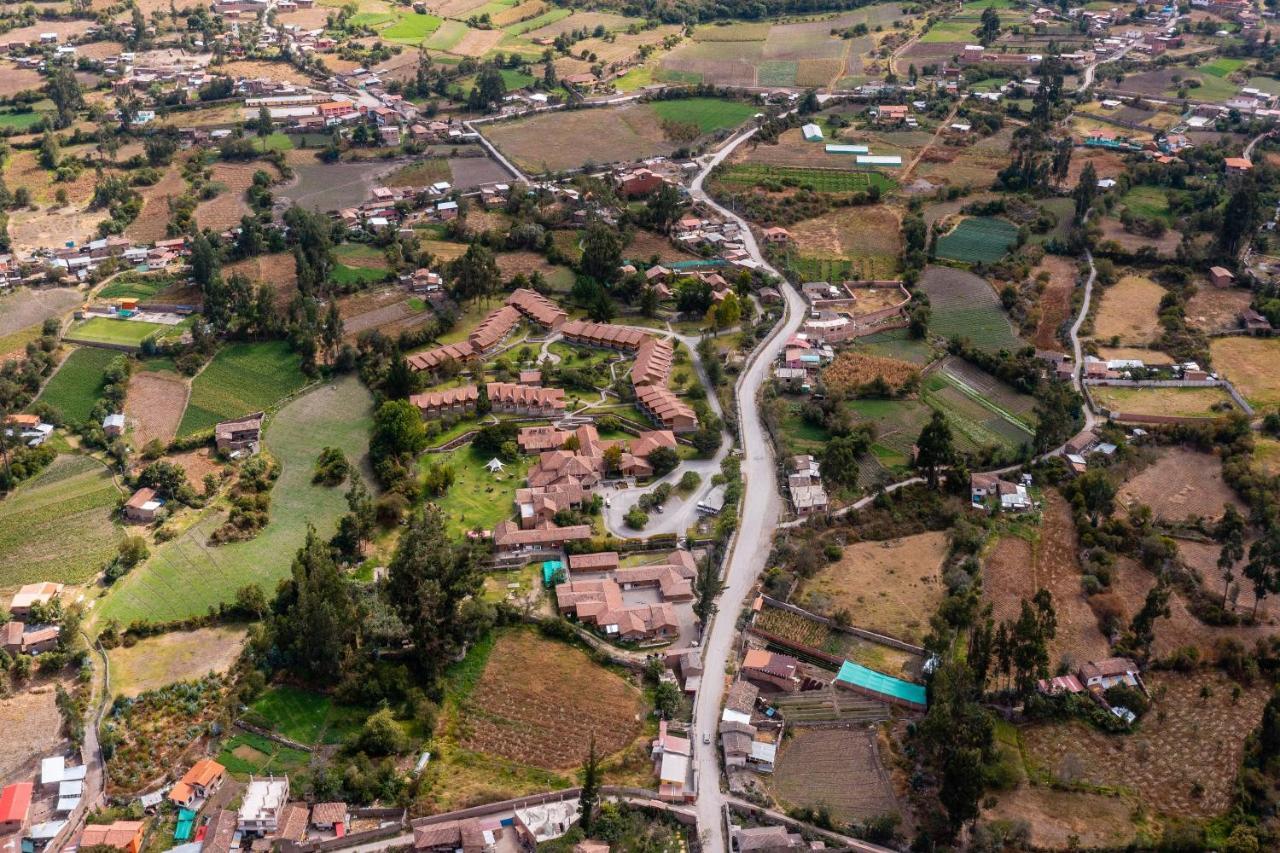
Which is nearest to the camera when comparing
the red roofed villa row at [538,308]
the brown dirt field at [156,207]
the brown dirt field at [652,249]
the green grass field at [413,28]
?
the red roofed villa row at [538,308]

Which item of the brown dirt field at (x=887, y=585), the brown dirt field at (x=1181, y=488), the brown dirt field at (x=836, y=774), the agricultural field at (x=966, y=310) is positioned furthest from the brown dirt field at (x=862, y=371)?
the brown dirt field at (x=836, y=774)

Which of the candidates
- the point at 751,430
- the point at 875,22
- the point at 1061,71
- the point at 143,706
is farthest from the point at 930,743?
the point at 875,22

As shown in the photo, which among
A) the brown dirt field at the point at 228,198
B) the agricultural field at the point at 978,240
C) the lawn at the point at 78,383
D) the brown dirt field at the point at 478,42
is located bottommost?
the brown dirt field at the point at 228,198

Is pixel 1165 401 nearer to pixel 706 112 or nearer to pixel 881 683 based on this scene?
pixel 881 683

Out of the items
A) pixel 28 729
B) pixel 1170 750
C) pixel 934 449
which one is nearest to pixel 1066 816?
pixel 1170 750

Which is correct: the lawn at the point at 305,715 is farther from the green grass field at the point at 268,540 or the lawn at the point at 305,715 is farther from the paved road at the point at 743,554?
the paved road at the point at 743,554
